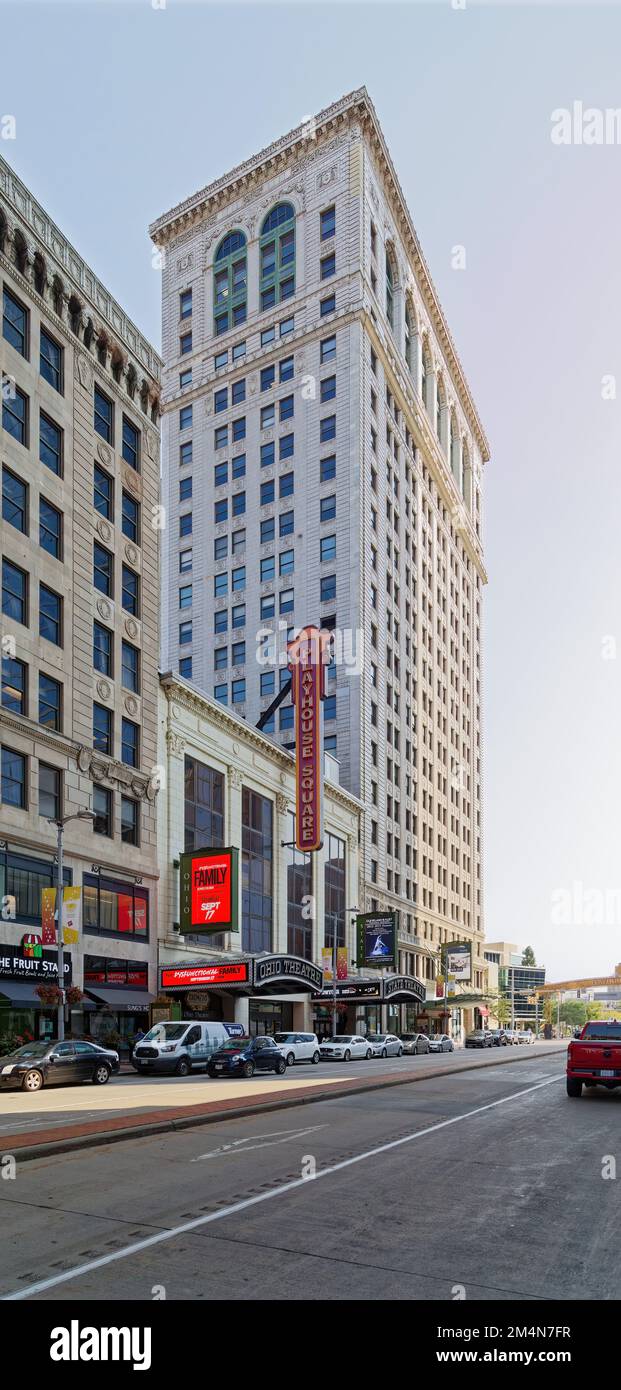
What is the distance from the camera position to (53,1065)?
3112 cm

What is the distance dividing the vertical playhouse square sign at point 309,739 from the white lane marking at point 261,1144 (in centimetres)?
4621

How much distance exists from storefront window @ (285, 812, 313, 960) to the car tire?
35.5 metres

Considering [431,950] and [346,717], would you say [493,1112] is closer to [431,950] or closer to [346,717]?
[346,717]

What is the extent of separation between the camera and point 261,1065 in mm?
37625

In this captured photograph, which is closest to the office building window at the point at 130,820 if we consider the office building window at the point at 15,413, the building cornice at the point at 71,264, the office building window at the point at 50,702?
the office building window at the point at 50,702

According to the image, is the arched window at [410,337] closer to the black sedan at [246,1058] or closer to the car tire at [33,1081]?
the black sedan at [246,1058]

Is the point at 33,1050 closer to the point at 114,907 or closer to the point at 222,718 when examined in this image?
the point at 114,907

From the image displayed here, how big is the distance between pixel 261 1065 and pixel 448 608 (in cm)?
8365

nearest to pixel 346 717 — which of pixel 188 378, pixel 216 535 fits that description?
pixel 216 535

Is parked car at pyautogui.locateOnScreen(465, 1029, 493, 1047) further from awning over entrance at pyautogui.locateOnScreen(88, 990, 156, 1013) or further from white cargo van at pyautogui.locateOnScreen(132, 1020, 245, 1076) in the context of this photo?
white cargo van at pyautogui.locateOnScreen(132, 1020, 245, 1076)

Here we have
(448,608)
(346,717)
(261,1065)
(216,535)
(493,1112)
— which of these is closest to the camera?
(493,1112)

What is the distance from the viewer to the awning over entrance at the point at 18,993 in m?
37.4

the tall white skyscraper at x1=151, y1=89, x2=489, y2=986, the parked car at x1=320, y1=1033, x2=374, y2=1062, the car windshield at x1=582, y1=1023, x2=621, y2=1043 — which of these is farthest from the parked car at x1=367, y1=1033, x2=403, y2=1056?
the car windshield at x1=582, y1=1023, x2=621, y2=1043

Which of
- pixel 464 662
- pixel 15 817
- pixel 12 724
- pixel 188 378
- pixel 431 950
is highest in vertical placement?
pixel 188 378
